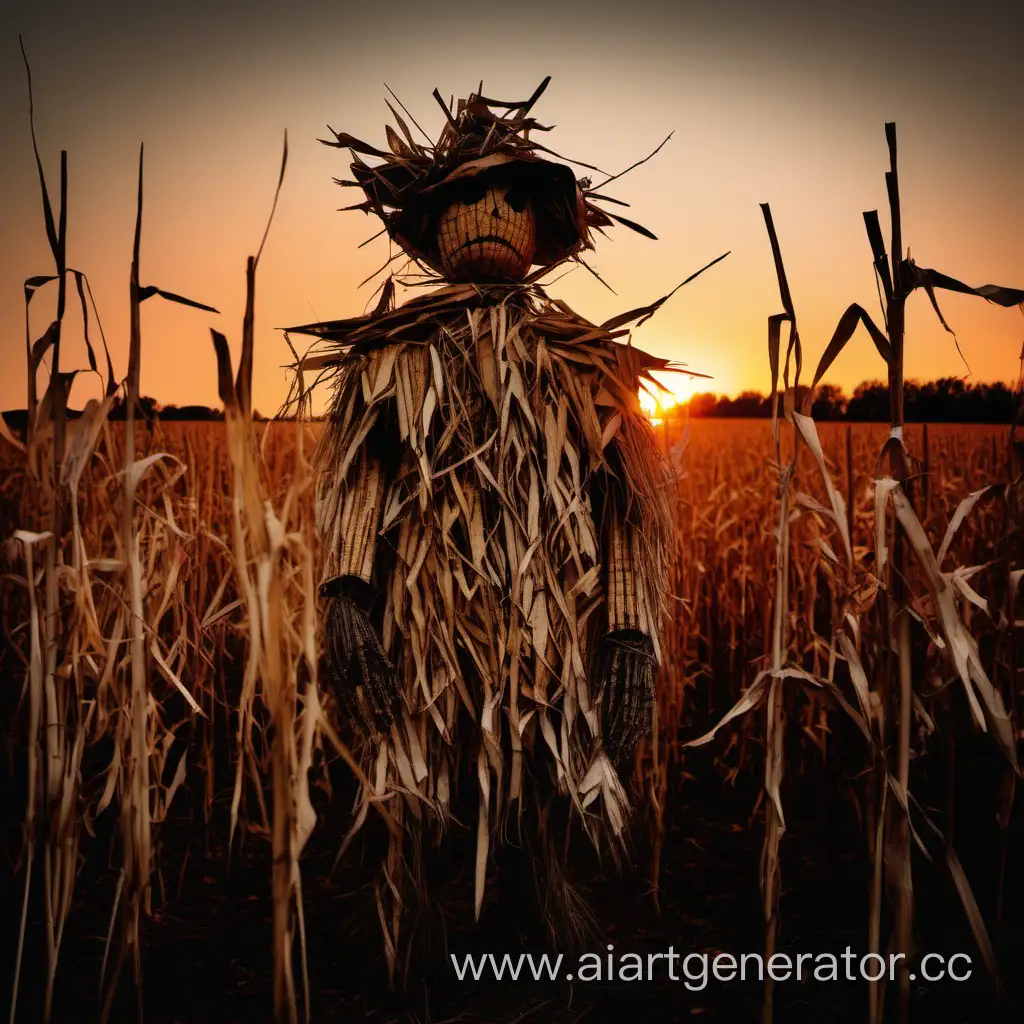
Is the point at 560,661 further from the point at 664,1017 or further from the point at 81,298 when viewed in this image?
the point at 81,298

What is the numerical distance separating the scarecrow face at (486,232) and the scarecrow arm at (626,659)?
0.61 meters

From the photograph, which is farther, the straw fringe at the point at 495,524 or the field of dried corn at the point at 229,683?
the straw fringe at the point at 495,524

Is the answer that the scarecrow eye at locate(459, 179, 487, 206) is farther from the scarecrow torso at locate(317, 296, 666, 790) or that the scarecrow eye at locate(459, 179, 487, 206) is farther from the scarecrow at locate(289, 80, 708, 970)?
the scarecrow torso at locate(317, 296, 666, 790)

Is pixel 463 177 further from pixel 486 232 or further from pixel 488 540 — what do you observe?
pixel 488 540

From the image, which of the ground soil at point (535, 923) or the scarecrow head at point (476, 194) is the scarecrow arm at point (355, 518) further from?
the ground soil at point (535, 923)

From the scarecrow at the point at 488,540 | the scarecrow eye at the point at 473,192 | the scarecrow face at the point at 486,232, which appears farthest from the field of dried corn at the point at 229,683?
the scarecrow eye at the point at 473,192

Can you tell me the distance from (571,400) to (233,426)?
2.63 feet

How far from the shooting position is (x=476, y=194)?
1.56 metres

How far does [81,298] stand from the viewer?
3.70 ft

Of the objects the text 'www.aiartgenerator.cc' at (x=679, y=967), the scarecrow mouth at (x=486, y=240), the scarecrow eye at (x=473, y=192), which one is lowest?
the text 'www.aiartgenerator.cc' at (x=679, y=967)

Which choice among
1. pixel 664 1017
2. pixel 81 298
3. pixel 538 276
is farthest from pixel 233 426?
pixel 664 1017

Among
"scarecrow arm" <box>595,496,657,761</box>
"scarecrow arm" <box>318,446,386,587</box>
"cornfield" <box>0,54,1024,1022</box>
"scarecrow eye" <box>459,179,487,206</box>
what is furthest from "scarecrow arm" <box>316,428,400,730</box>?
"scarecrow eye" <box>459,179,487,206</box>

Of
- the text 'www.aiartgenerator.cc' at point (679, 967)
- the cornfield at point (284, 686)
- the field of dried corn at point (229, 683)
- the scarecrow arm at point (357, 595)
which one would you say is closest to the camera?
the cornfield at point (284, 686)

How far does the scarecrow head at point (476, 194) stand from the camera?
61.3 inches
